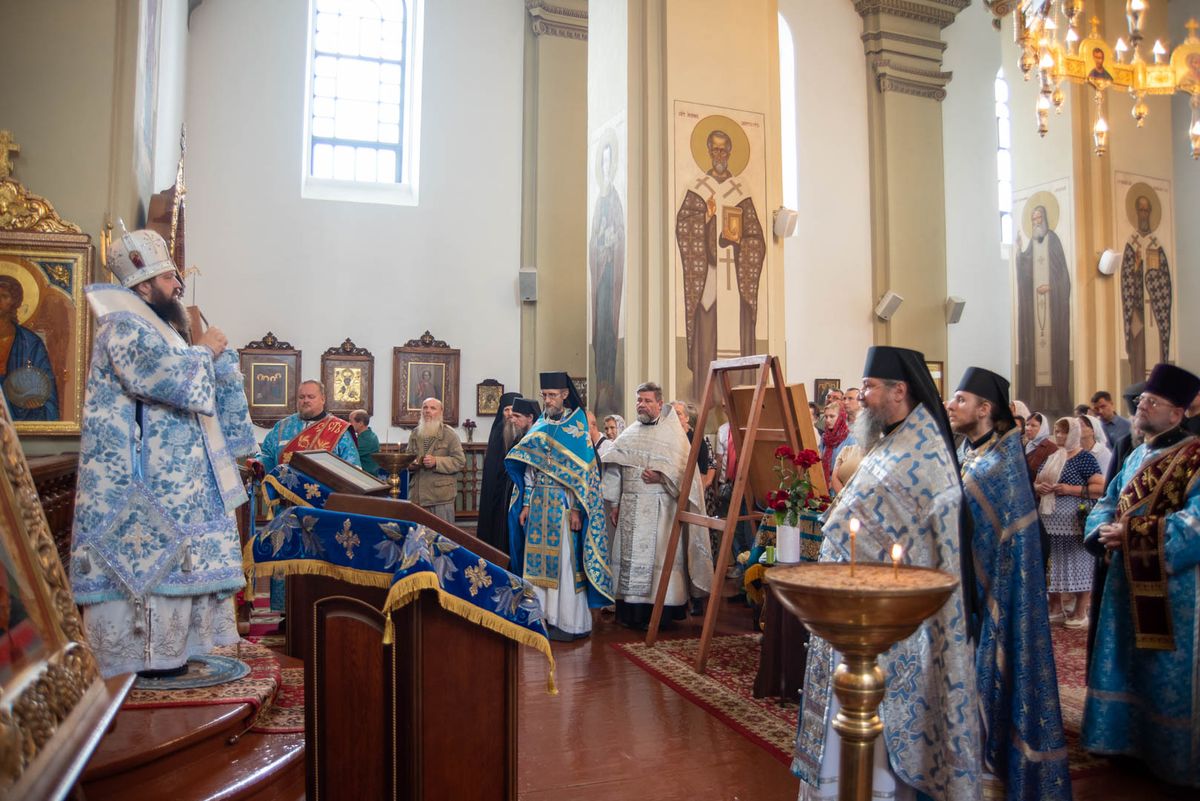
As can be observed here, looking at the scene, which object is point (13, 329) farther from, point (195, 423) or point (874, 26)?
point (874, 26)

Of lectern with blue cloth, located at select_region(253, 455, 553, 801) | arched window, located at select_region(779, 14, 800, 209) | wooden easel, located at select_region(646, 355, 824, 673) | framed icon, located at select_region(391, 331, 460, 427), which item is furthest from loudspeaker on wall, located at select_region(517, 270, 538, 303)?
Result: lectern with blue cloth, located at select_region(253, 455, 553, 801)

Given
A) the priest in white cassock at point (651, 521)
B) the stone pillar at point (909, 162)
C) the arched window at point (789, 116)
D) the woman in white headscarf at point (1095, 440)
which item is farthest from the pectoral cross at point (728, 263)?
the stone pillar at point (909, 162)

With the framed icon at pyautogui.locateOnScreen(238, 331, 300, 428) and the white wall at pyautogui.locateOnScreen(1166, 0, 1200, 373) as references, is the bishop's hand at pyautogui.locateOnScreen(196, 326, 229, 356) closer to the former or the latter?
the framed icon at pyautogui.locateOnScreen(238, 331, 300, 428)

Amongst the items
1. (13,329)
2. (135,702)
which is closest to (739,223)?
(13,329)

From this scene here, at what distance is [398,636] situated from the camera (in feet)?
7.62

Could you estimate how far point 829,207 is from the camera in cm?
1370

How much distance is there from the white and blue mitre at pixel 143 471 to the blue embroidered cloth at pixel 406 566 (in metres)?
1.51

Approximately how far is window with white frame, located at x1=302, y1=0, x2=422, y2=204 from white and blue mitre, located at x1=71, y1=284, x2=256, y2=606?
31.7 ft

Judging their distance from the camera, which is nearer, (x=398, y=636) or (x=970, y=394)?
(x=398, y=636)

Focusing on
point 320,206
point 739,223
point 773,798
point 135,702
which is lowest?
point 773,798

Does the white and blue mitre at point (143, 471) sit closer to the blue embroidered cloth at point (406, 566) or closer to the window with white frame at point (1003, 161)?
the blue embroidered cloth at point (406, 566)

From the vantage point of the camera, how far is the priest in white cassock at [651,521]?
6.62 meters

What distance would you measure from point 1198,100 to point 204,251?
11.8 metres

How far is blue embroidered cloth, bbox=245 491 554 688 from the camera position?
2.18m
